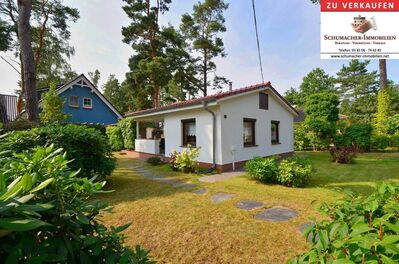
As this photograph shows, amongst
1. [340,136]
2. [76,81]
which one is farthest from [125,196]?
[76,81]

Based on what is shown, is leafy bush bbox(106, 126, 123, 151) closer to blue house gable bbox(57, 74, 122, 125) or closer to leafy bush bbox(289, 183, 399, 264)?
blue house gable bbox(57, 74, 122, 125)

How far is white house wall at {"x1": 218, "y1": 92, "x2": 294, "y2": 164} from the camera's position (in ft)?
Answer: 31.3

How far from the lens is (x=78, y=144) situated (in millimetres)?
6461

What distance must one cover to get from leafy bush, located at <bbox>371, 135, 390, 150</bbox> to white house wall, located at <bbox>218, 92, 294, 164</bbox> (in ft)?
21.4

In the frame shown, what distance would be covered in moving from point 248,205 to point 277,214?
0.74m

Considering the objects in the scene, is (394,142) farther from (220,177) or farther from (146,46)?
(146,46)

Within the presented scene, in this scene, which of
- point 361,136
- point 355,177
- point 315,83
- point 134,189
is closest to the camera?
point 134,189

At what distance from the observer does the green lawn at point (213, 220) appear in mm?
3248

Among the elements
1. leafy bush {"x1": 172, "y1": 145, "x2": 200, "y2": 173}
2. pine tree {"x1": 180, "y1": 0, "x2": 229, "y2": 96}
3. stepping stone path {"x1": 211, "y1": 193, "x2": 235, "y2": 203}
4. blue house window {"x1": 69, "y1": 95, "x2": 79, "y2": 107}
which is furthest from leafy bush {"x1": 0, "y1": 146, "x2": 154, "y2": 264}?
pine tree {"x1": 180, "y1": 0, "x2": 229, "y2": 96}

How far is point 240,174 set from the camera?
873 cm

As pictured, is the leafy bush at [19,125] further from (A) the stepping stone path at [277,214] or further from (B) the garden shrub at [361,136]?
(B) the garden shrub at [361,136]

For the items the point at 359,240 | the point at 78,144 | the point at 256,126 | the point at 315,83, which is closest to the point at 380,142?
the point at 256,126

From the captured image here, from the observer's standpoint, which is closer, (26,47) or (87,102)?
(26,47)

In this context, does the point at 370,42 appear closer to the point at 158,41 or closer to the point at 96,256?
the point at 96,256
